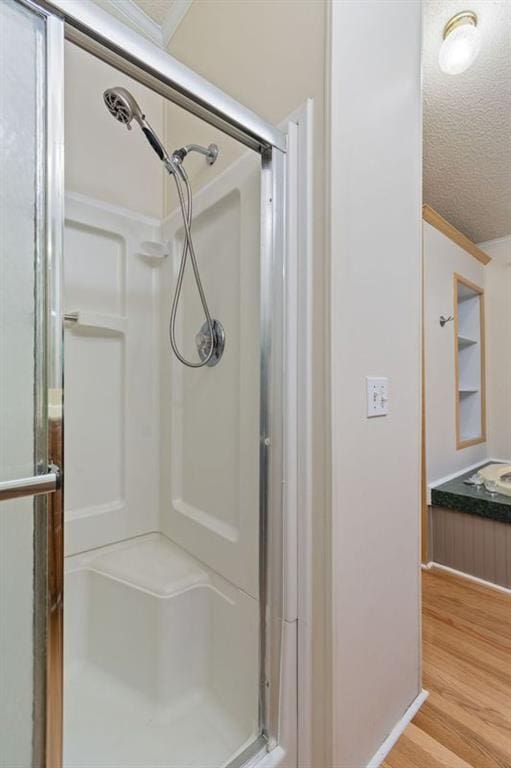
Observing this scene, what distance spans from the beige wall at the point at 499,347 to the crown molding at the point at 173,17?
2791mm

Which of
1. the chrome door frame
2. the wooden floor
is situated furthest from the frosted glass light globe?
the wooden floor

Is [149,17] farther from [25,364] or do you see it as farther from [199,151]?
[25,364]

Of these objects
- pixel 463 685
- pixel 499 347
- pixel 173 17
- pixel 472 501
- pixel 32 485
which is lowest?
pixel 463 685

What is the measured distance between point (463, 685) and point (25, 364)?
176 centimetres

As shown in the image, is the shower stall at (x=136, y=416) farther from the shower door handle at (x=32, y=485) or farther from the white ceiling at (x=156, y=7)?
the white ceiling at (x=156, y=7)

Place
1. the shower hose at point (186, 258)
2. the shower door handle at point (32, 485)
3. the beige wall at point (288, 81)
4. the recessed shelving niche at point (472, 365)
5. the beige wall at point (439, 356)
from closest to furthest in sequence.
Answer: the shower door handle at point (32, 485)
the beige wall at point (288, 81)
the shower hose at point (186, 258)
the beige wall at point (439, 356)
the recessed shelving niche at point (472, 365)

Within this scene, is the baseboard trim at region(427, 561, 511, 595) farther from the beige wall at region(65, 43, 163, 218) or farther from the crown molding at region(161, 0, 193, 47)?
the crown molding at region(161, 0, 193, 47)

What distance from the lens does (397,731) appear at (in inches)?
44.7

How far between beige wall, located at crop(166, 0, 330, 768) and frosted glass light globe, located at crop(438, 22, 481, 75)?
2.52 ft

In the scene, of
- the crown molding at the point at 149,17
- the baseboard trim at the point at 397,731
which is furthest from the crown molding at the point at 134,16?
the baseboard trim at the point at 397,731

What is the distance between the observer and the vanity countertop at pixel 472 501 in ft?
6.31

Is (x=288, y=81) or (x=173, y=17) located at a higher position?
(x=173, y=17)

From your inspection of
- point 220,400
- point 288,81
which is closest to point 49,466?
point 220,400

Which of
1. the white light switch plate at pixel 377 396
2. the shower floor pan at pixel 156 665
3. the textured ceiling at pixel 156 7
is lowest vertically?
the shower floor pan at pixel 156 665
